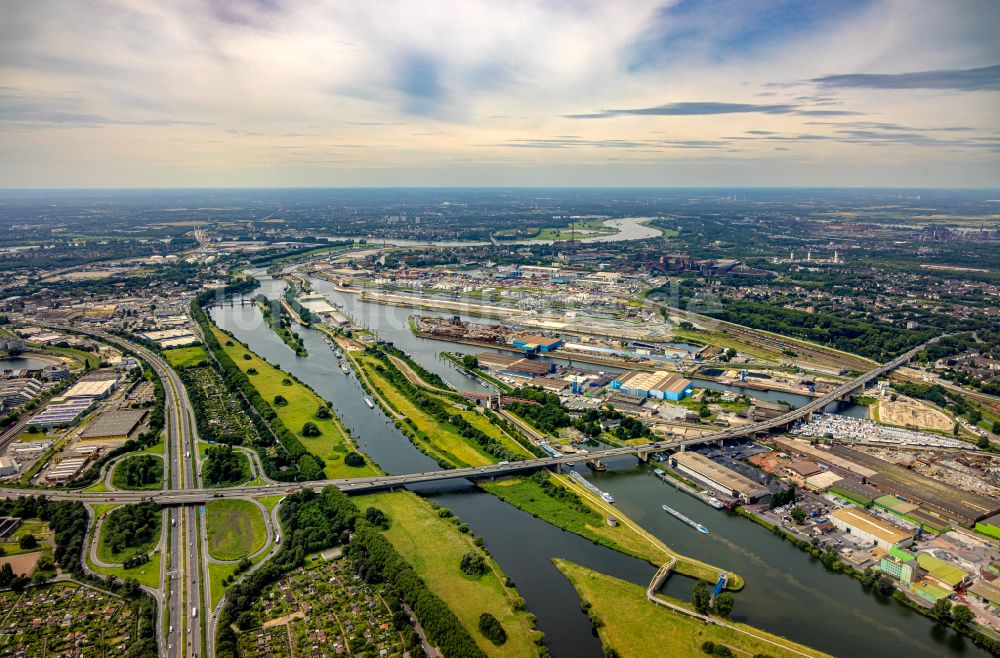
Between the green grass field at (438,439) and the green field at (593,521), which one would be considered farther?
the green grass field at (438,439)

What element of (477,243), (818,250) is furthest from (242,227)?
(818,250)

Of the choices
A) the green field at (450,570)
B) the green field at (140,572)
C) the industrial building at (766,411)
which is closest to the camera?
the green field at (450,570)

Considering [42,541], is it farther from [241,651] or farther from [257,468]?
[241,651]

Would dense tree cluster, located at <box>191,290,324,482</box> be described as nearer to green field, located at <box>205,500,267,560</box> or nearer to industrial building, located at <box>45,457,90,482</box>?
green field, located at <box>205,500,267,560</box>

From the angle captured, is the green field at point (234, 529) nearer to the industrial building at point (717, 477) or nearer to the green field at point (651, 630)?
the green field at point (651, 630)

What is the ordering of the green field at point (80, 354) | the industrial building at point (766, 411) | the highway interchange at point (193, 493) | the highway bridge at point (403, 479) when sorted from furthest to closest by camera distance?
the green field at point (80, 354) → the industrial building at point (766, 411) → the highway bridge at point (403, 479) → the highway interchange at point (193, 493)

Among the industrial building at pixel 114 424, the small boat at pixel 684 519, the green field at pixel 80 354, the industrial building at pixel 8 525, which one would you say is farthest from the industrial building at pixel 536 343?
the industrial building at pixel 8 525

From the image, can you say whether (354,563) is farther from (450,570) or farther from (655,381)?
(655,381)
